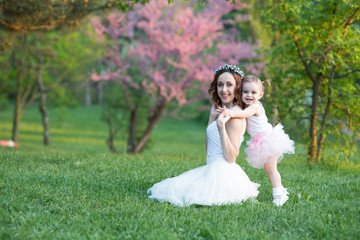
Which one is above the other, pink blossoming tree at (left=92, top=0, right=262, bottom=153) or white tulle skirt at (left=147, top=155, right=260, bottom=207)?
pink blossoming tree at (left=92, top=0, right=262, bottom=153)

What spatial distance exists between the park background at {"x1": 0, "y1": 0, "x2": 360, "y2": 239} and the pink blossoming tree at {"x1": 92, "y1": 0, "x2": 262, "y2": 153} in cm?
4

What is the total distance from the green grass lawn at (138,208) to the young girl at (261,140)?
0.26 metres

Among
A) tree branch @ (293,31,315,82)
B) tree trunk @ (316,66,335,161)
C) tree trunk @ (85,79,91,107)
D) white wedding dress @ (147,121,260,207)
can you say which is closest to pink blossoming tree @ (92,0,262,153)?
tree branch @ (293,31,315,82)

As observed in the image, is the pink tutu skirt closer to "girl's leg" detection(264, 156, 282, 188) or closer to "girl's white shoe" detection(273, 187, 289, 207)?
"girl's leg" detection(264, 156, 282, 188)

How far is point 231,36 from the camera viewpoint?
13000 mm

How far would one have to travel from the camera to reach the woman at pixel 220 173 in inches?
160

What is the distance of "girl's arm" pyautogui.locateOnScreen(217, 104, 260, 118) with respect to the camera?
A: 162 inches

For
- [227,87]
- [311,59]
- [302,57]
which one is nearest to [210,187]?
[227,87]

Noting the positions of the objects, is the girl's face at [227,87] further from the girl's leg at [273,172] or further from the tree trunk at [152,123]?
the tree trunk at [152,123]

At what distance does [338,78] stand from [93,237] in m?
6.11

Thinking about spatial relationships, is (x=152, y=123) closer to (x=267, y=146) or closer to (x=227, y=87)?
(x=227, y=87)

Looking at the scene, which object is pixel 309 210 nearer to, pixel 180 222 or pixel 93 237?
pixel 180 222

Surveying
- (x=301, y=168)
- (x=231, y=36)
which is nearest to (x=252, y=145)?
(x=301, y=168)

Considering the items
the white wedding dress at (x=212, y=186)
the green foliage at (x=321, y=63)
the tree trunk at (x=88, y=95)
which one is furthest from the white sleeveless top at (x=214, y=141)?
the tree trunk at (x=88, y=95)
